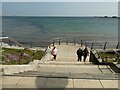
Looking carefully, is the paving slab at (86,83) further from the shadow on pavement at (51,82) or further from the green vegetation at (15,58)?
the green vegetation at (15,58)

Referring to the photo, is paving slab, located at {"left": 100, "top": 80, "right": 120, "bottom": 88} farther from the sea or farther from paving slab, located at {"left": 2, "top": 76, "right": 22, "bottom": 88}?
the sea

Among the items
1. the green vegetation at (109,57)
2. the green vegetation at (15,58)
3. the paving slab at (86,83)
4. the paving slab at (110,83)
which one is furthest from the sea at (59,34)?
the paving slab at (86,83)

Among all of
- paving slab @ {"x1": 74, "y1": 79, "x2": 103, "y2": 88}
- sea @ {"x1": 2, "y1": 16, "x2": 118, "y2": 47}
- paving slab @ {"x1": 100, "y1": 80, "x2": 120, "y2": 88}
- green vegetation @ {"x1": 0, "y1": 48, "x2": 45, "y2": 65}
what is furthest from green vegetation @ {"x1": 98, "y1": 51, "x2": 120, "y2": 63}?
sea @ {"x1": 2, "y1": 16, "x2": 118, "y2": 47}

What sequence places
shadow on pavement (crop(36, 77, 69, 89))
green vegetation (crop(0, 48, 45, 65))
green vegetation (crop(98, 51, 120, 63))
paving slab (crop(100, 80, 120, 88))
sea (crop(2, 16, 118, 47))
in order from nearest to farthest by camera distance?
shadow on pavement (crop(36, 77, 69, 89)) → paving slab (crop(100, 80, 120, 88)) → green vegetation (crop(0, 48, 45, 65)) → green vegetation (crop(98, 51, 120, 63)) → sea (crop(2, 16, 118, 47))

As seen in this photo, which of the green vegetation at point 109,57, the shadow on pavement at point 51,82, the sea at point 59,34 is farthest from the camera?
the sea at point 59,34

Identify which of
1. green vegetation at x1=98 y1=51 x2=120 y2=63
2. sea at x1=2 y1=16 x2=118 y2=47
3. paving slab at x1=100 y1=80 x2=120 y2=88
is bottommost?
paving slab at x1=100 y1=80 x2=120 y2=88

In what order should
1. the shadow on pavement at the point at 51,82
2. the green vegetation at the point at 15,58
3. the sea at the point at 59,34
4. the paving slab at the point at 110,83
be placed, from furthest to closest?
the sea at the point at 59,34
the green vegetation at the point at 15,58
the paving slab at the point at 110,83
the shadow on pavement at the point at 51,82

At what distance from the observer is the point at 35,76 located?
9.71 metres

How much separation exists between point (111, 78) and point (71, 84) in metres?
1.50

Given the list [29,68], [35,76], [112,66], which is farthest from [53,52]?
[35,76]

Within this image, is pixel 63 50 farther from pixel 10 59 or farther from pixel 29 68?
pixel 29 68

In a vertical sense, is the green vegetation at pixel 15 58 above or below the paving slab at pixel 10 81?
above

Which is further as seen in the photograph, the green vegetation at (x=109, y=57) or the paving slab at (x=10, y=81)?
the green vegetation at (x=109, y=57)

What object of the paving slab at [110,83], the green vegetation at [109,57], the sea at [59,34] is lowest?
the paving slab at [110,83]
